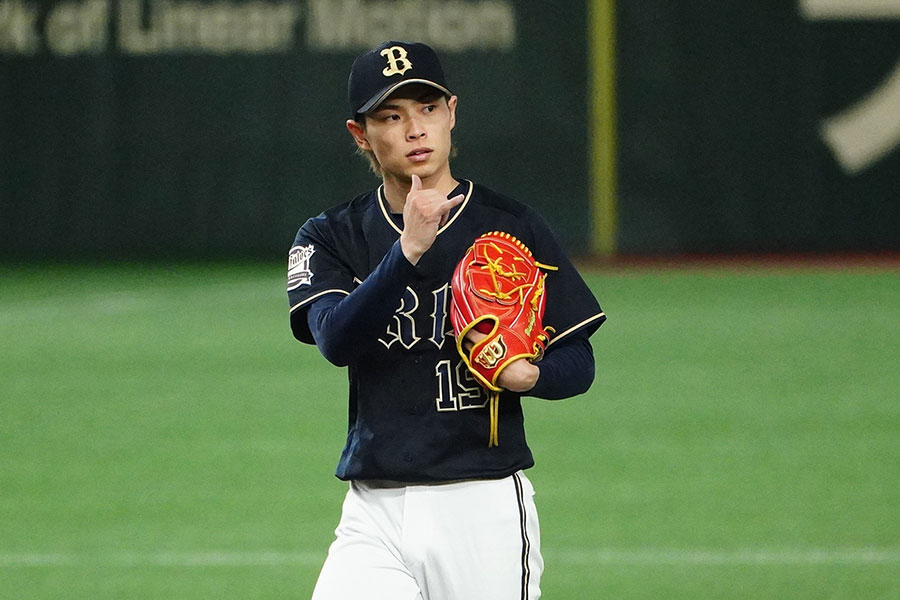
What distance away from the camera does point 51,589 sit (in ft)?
20.0

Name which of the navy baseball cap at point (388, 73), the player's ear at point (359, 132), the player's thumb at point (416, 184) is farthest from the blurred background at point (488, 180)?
the player's thumb at point (416, 184)

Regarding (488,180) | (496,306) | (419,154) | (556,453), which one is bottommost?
(556,453)

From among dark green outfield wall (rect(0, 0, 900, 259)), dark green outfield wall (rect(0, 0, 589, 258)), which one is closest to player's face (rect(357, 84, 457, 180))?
dark green outfield wall (rect(0, 0, 589, 258))

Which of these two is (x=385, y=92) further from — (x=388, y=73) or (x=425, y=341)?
(x=425, y=341)

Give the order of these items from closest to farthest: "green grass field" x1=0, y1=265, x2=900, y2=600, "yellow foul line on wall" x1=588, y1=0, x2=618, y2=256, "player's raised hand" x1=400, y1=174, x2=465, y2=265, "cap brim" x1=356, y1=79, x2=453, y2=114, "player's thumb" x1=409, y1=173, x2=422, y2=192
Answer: "player's raised hand" x1=400, y1=174, x2=465, y2=265 < "player's thumb" x1=409, y1=173, x2=422, y2=192 < "cap brim" x1=356, y1=79, x2=453, y2=114 < "green grass field" x1=0, y1=265, x2=900, y2=600 < "yellow foul line on wall" x1=588, y1=0, x2=618, y2=256

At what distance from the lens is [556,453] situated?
27.5ft

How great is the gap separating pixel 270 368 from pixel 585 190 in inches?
266

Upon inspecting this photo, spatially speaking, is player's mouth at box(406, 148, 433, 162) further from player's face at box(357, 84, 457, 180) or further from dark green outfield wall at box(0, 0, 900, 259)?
dark green outfield wall at box(0, 0, 900, 259)

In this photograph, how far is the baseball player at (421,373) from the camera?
12.0ft

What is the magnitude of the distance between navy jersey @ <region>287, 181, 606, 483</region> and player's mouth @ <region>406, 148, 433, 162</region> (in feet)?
0.56

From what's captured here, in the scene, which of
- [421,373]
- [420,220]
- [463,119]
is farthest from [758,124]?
[420,220]

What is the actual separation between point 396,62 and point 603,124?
44.5ft

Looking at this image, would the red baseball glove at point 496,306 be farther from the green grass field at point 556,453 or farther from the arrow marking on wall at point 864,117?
the arrow marking on wall at point 864,117

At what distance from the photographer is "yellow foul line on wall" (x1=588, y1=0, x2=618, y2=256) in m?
17.0
